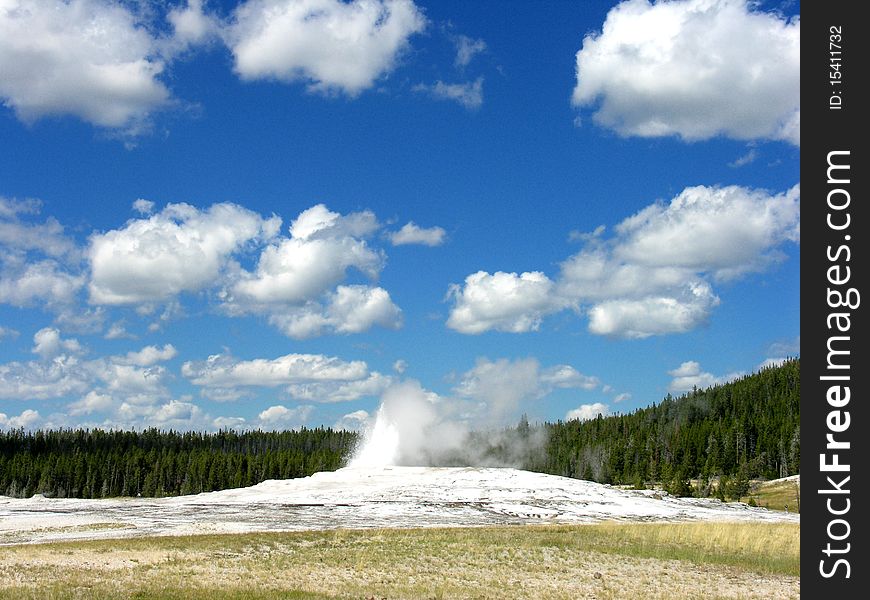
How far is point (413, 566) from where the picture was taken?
31.8 metres

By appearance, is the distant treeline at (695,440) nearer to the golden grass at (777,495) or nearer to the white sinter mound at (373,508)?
the golden grass at (777,495)

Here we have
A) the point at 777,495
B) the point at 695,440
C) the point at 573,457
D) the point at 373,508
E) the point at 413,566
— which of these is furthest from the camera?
the point at 573,457

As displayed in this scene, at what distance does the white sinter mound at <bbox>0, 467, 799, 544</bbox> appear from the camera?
179 feet

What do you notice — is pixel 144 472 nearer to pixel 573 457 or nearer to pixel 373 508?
pixel 573 457

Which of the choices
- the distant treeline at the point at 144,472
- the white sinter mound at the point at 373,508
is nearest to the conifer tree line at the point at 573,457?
the distant treeline at the point at 144,472

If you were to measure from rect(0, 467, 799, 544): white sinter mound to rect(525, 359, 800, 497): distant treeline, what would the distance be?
33.7 m

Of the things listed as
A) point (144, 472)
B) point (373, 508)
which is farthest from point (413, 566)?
point (144, 472)

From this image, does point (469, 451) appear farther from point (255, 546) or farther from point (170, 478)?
point (255, 546)

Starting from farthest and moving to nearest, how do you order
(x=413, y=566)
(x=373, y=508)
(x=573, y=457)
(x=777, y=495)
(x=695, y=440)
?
(x=573, y=457), (x=695, y=440), (x=777, y=495), (x=373, y=508), (x=413, y=566)

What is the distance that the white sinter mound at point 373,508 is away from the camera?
2148 inches

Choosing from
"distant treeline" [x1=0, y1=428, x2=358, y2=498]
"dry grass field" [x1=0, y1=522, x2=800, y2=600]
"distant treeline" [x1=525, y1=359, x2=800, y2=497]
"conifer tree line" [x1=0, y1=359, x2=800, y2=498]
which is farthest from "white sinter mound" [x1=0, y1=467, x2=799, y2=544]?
"distant treeline" [x1=0, y1=428, x2=358, y2=498]

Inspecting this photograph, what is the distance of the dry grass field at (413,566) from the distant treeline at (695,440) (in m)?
73.0

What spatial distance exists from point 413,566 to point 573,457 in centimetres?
13405

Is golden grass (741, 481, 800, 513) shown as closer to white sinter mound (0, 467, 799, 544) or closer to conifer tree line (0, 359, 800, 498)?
conifer tree line (0, 359, 800, 498)
